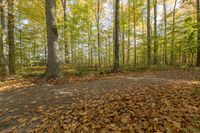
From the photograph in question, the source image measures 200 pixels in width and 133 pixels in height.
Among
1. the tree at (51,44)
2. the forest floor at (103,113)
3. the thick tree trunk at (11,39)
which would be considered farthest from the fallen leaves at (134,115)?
the thick tree trunk at (11,39)

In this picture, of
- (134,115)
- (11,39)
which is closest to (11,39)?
(11,39)

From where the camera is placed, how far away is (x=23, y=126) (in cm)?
366

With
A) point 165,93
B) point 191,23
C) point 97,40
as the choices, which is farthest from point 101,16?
point 165,93

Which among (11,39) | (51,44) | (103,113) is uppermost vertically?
(11,39)

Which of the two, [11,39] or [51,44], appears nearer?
[51,44]

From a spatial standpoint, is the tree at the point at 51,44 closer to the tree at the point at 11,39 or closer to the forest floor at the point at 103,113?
the forest floor at the point at 103,113

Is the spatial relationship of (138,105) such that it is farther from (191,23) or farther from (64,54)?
(64,54)

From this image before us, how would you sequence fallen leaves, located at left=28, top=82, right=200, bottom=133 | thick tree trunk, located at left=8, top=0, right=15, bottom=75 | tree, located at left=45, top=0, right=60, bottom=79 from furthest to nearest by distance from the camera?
thick tree trunk, located at left=8, top=0, right=15, bottom=75, tree, located at left=45, top=0, right=60, bottom=79, fallen leaves, located at left=28, top=82, right=200, bottom=133

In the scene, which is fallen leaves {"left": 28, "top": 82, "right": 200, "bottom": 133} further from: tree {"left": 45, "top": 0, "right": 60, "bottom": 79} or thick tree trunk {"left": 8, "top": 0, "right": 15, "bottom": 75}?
thick tree trunk {"left": 8, "top": 0, "right": 15, "bottom": 75}

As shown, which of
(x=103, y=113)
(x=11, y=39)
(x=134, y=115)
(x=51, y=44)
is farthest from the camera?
(x=11, y=39)

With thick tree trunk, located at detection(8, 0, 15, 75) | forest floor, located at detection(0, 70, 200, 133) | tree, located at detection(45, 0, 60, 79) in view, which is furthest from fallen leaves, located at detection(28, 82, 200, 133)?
thick tree trunk, located at detection(8, 0, 15, 75)

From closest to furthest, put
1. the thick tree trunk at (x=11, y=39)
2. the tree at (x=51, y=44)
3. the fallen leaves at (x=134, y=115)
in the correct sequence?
the fallen leaves at (x=134, y=115) < the tree at (x=51, y=44) < the thick tree trunk at (x=11, y=39)

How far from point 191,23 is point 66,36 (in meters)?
10.4

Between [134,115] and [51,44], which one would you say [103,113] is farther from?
[51,44]
